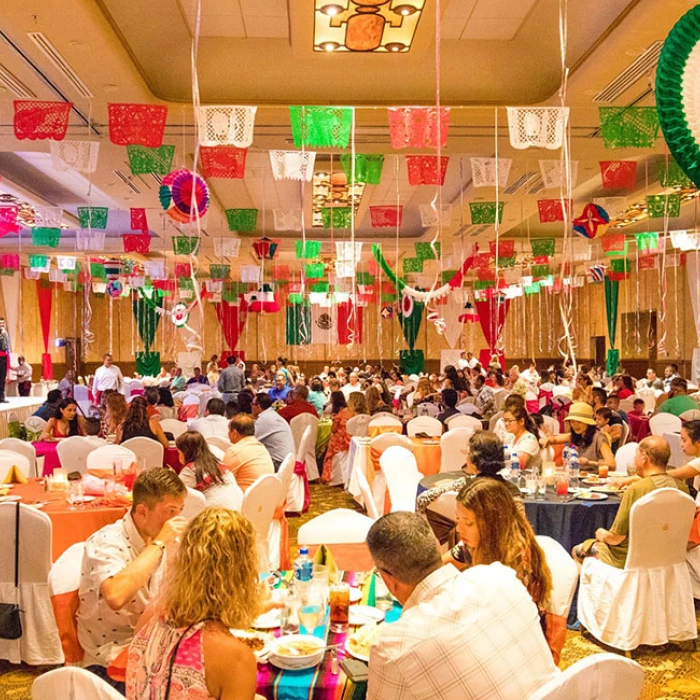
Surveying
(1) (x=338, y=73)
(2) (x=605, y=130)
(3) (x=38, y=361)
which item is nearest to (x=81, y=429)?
(1) (x=338, y=73)

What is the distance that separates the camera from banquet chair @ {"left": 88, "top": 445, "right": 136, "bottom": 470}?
5.80m

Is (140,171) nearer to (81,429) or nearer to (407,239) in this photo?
(81,429)

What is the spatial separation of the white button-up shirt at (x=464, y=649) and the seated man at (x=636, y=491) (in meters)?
2.25

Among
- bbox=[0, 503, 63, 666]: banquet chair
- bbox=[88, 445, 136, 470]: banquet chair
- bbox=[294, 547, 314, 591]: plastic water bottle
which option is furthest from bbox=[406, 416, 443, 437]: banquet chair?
bbox=[294, 547, 314, 591]: plastic water bottle

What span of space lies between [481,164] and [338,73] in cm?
203

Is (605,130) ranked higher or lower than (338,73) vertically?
lower

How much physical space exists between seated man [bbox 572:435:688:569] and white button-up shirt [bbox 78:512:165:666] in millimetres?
2591

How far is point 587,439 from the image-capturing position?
6168 millimetres

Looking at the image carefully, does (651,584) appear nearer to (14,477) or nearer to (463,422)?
(14,477)

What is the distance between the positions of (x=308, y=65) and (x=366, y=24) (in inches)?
55.3

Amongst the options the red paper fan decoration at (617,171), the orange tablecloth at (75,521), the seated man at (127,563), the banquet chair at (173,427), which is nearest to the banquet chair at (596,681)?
the seated man at (127,563)

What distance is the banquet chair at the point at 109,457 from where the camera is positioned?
580 cm

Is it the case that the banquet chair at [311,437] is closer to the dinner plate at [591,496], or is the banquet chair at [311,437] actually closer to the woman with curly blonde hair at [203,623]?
the dinner plate at [591,496]

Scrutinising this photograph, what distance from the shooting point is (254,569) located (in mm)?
2189
